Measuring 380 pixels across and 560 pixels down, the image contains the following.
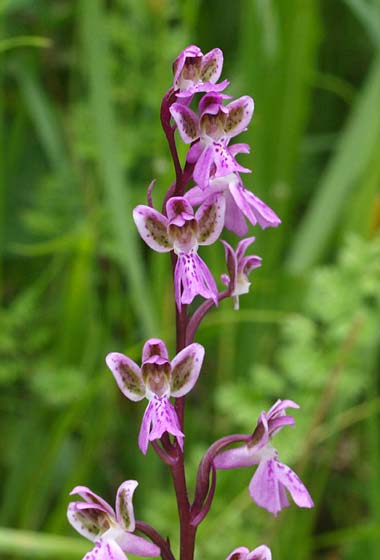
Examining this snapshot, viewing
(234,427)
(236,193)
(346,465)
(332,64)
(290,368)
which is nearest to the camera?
(236,193)

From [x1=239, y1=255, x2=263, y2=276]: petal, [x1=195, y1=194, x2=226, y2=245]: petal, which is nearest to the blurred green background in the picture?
[x1=239, y1=255, x2=263, y2=276]: petal

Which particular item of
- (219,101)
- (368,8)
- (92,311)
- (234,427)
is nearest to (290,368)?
(234,427)

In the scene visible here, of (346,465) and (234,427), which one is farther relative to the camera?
(346,465)

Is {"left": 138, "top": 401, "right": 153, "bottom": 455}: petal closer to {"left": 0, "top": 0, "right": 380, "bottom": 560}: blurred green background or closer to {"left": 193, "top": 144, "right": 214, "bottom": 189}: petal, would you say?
{"left": 193, "top": 144, "right": 214, "bottom": 189}: petal

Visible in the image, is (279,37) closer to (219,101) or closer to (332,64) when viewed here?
(332,64)

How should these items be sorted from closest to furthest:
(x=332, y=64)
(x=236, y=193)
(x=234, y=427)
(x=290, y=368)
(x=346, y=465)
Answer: (x=236, y=193)
(x=290, y=368)
(x=234, y=427)
(x=346, y=465)
(x=332, y=64)

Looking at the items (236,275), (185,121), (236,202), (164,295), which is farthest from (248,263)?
(164,295)

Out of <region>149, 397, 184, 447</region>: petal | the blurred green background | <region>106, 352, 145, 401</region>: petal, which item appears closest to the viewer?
<region>149, 397, 184, 447</region>: petal
